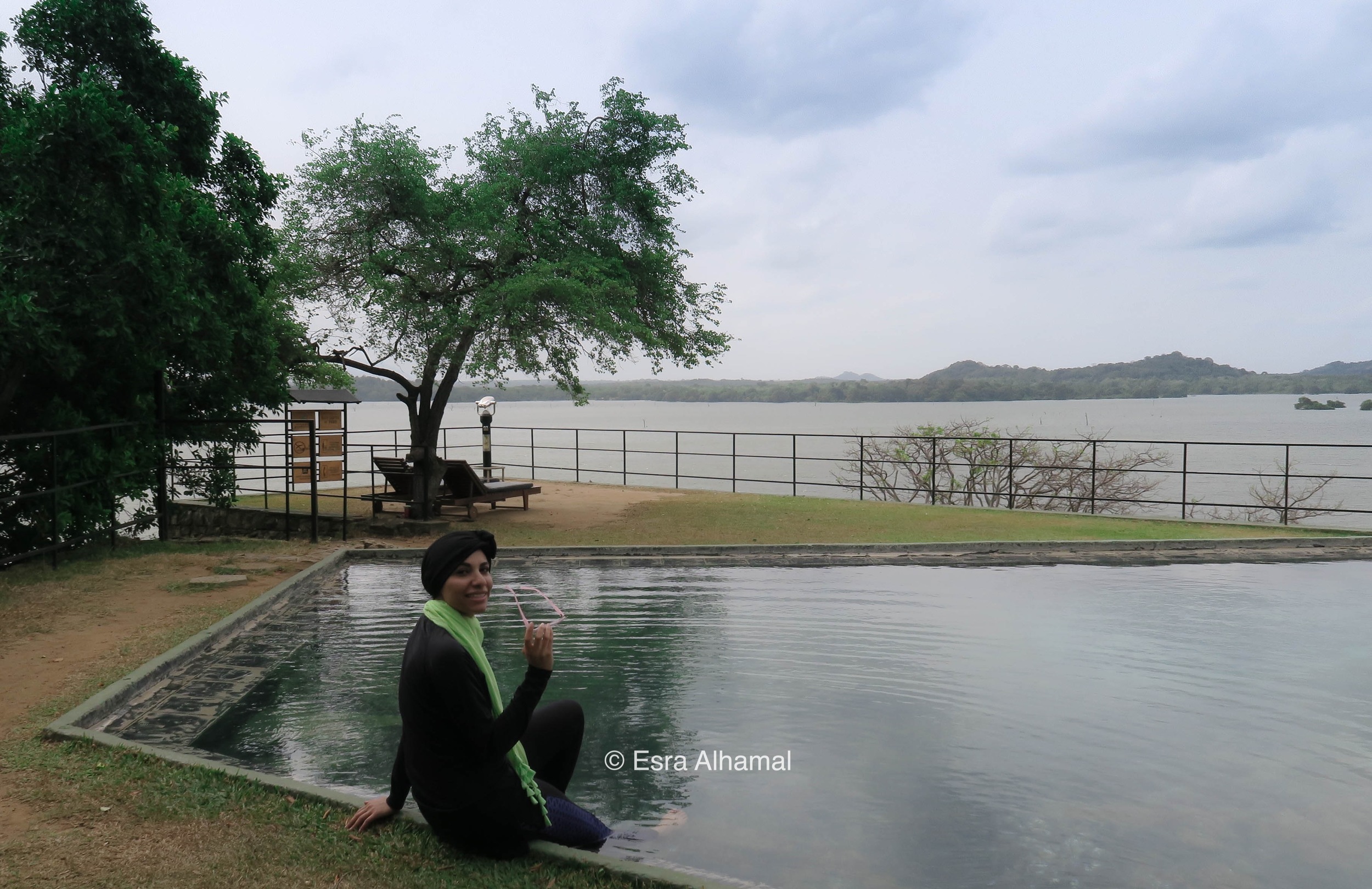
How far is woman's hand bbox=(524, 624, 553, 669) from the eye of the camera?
10.7ft

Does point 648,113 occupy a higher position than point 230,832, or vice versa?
point 648,113

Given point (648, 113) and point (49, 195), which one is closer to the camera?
point (49, 195)

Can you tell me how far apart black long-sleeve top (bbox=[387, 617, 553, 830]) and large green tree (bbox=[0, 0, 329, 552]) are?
756cm

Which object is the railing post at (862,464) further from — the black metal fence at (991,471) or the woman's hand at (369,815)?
the woman's hand at (369,815)

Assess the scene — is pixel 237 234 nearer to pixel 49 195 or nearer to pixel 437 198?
pixel 49 195

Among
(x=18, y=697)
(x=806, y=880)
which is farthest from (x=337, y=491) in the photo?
(x=806, y=880)

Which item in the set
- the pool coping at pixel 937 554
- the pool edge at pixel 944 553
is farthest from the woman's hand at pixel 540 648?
the pool edge at pixel 944 553

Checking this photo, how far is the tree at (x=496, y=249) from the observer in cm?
1558

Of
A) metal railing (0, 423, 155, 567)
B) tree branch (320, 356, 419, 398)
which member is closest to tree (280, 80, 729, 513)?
tree branch (320, 356, 419, 398)

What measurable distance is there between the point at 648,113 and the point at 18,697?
1407 cm

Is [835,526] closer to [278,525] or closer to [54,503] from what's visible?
[278,525]

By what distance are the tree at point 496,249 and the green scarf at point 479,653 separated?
37.8 feet

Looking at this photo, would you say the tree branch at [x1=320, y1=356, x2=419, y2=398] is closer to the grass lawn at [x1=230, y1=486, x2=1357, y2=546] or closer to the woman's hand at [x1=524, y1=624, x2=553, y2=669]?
the grass lawn at [x1=230, y1=486, x2=1357, y2=546]

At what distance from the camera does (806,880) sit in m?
3.77
